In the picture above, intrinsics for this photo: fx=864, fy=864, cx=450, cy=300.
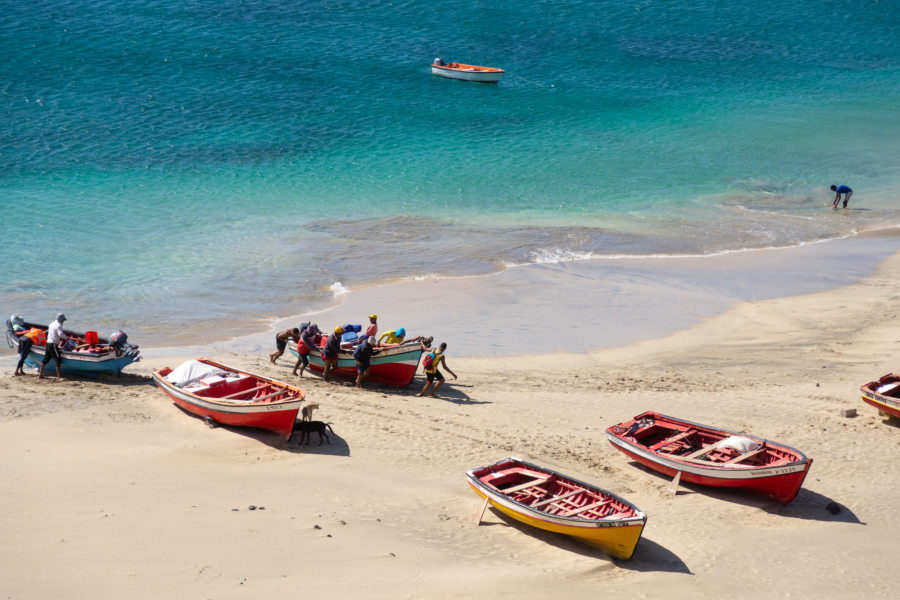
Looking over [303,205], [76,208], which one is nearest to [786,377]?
[303,205]

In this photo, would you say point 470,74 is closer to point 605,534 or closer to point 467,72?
point 467,72

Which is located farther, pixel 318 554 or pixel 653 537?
pixel 653 537

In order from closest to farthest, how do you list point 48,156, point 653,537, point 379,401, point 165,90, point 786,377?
point 653,537
point 379,401
point 786,377
point 48,156
point 165,90

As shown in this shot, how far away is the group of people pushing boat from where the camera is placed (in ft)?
56.4

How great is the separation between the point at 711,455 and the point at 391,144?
2672 cm

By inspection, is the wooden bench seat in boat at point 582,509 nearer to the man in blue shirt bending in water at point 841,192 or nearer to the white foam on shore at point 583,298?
the white foam on shore at point 583,298

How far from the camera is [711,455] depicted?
14.4m

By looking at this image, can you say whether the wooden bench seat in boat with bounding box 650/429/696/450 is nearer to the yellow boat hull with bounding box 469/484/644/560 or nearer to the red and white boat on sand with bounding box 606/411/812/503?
the red and white boat on sand with bounding box 606/411/812/503

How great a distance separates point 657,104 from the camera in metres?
45.5

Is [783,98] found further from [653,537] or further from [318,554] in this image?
[318,554]

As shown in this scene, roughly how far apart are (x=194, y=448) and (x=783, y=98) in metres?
42.8

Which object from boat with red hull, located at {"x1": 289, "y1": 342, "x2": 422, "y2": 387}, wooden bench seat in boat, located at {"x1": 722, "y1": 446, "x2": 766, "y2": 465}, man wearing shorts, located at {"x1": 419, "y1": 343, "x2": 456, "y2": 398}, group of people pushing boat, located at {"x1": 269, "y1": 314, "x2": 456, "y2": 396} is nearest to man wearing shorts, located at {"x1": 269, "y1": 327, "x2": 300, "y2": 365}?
group of people pushing boat, located at {"x1": 269, "y1": 314, "x2": 456, "y2": 396}

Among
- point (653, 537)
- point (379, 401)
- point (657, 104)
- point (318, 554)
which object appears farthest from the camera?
point (657, 104)

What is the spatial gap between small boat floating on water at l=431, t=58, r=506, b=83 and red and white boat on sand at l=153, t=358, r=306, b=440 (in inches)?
1267
